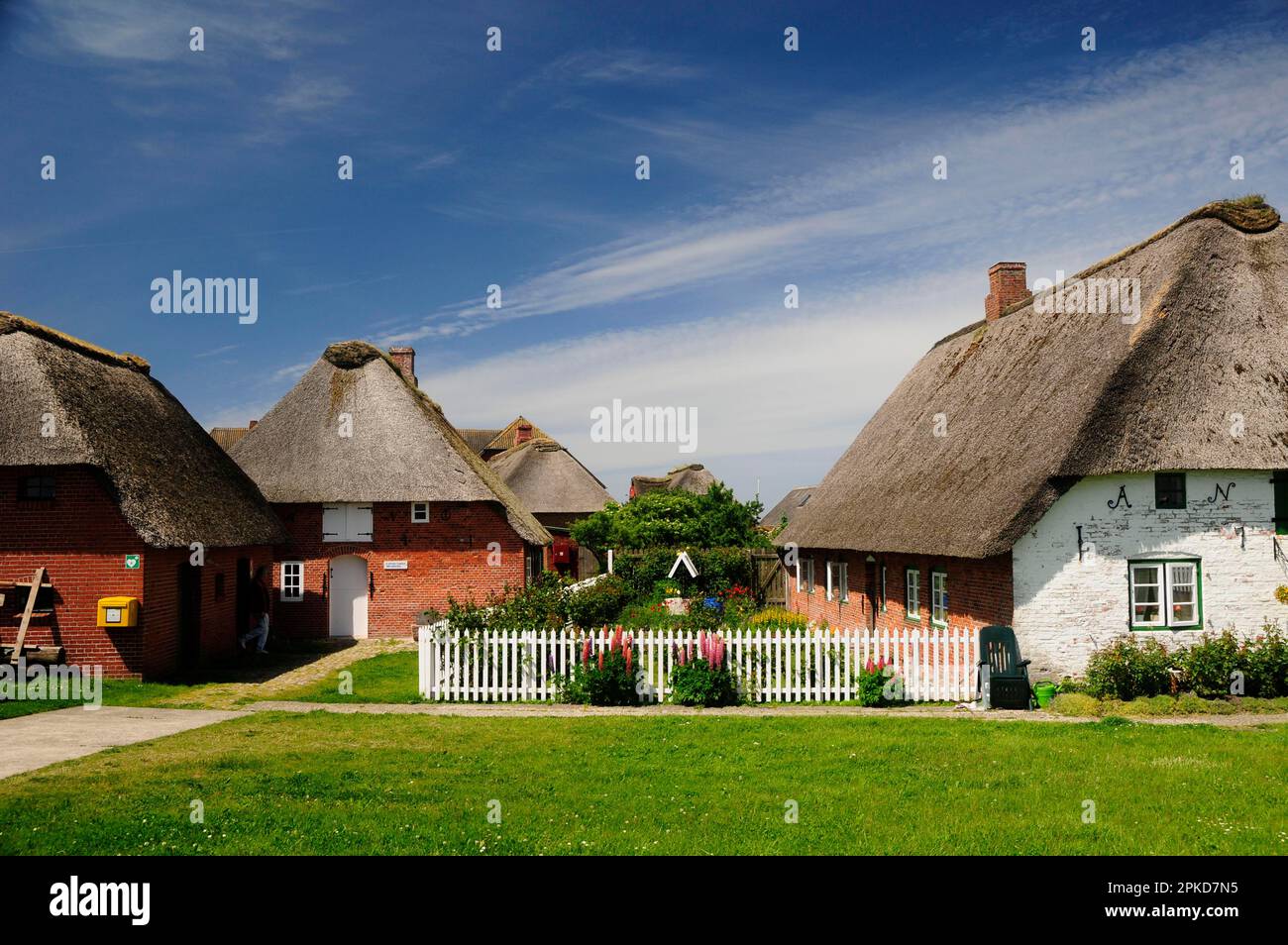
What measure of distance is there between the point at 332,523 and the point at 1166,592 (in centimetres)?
2007

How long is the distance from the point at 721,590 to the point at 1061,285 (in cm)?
1442

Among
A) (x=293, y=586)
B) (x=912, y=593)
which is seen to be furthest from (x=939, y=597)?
(x=293, y=586)

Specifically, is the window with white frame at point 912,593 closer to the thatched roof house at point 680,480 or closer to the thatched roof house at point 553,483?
the thatched roof house at point 553,483

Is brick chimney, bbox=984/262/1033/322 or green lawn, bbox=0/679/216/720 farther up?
brick chimney, bbox=984/262/1033/322

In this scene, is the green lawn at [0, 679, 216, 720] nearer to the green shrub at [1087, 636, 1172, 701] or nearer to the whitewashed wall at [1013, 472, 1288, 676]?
the whitewashed wall at [1013, 472, 1288, 676]

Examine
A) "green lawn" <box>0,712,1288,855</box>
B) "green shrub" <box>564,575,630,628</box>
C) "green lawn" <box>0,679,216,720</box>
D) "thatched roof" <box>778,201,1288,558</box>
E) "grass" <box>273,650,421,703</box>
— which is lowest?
"grass" <box>273,650,421,703</box>

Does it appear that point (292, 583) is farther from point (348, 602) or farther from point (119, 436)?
point (119, 436)

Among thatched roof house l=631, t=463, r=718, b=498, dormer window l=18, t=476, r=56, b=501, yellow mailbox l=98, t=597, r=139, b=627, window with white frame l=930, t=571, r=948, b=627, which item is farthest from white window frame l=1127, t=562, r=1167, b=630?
thatched roof house l=631, t=463, r=718, b=498

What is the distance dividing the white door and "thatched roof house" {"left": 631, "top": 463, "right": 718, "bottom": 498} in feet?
98.9

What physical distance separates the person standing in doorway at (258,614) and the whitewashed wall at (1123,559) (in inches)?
654

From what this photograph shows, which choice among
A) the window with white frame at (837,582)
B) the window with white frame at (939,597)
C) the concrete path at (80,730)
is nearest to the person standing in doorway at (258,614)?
the concrete path at (80,730)

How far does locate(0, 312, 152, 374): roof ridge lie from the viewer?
17281 mm

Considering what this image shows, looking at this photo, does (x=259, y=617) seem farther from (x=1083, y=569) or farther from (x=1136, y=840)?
(x=1136, y=840)

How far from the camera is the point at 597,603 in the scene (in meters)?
Result: 20.7
